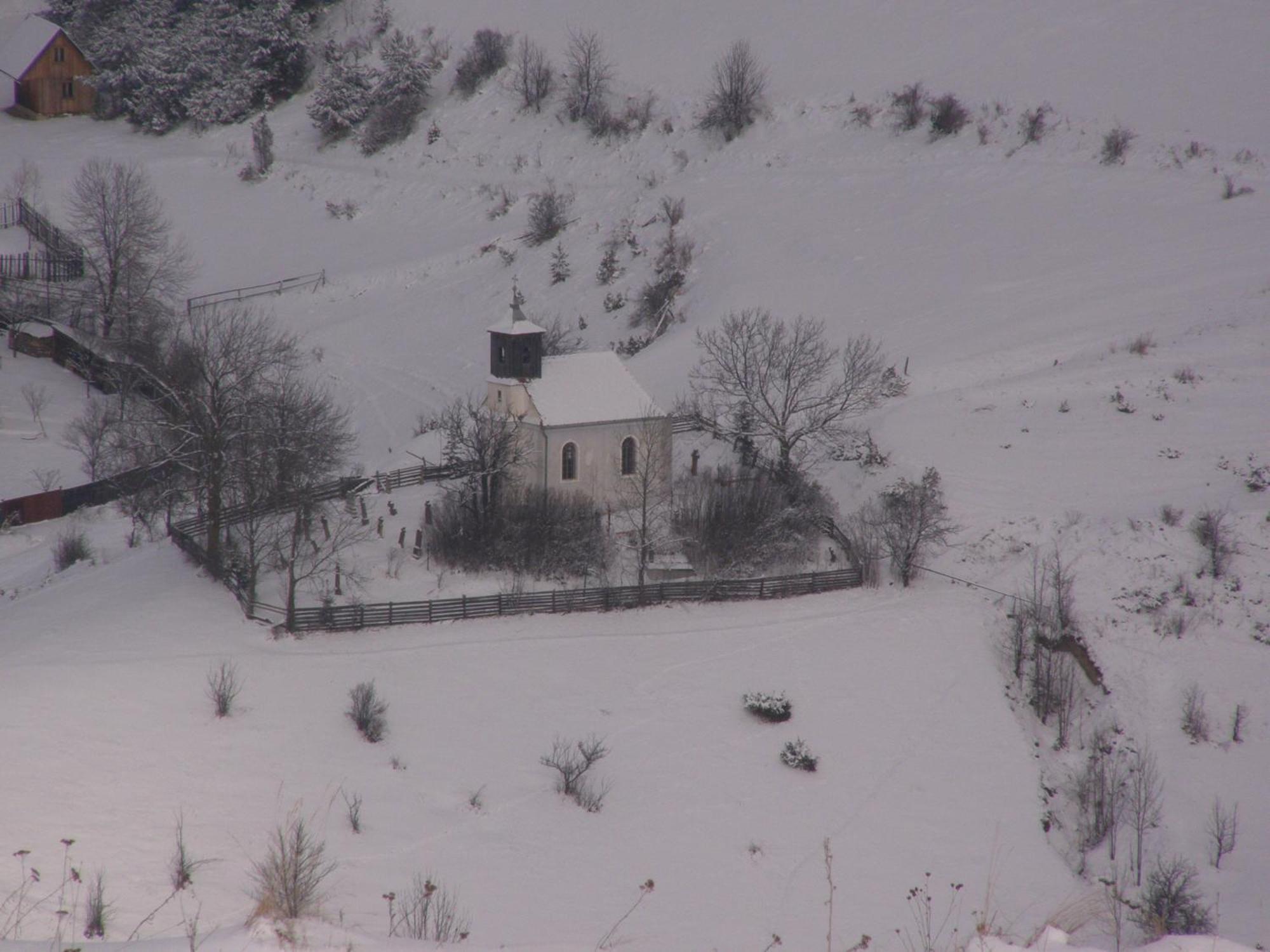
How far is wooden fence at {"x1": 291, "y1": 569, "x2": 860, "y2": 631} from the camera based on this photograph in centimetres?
3212

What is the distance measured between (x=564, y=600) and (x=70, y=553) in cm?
1511

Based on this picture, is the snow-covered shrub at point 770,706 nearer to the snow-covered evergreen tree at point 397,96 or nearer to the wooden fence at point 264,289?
the wooden fence at point 264,289

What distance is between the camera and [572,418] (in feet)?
124

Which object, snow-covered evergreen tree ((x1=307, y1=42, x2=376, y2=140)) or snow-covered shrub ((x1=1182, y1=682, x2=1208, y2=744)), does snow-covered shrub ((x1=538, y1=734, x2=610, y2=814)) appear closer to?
snow-covered shrub ((x1=1182, y1=682, x2=1208, y2=744))

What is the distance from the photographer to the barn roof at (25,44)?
83.6 meters

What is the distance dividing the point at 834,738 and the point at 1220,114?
1720 inches

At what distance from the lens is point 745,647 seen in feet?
109

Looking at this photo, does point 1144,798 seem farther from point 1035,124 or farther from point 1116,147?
point 1035,124

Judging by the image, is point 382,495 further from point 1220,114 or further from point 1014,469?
point 1220,114

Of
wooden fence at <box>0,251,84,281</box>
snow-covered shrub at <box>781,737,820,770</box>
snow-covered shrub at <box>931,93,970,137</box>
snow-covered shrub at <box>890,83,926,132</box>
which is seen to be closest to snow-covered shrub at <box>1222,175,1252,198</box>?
snow-covered shrub at <box>931,93,970,137</box>

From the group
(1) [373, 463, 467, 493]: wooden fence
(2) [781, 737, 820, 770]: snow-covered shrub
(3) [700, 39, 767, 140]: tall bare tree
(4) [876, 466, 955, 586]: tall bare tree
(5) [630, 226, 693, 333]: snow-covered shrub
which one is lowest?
(2) [781, 737, 820, 770]: snow-covered shrub

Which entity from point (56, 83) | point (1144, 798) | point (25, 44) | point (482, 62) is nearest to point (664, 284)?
point (482, 62)

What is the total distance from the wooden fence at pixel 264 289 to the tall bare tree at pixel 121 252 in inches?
101

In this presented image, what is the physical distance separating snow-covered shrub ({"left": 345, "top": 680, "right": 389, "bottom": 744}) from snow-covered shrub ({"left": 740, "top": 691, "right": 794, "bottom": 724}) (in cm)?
912
